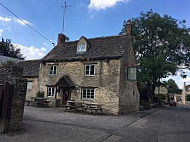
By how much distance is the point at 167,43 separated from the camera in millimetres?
34344

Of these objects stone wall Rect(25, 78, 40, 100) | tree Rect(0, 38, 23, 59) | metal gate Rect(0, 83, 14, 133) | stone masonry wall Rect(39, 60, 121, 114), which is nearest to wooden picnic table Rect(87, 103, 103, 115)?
stone masonry wall Rect(39, 60, 121, 114)

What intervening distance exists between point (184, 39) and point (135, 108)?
17945 mm

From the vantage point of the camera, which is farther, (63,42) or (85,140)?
(63,42)

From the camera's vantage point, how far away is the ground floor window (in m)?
20.0

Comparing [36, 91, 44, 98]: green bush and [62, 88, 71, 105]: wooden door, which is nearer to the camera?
[62, 88, 71, 105]: wooden door

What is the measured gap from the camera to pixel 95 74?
66.0 ft

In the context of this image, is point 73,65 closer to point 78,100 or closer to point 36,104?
point 78,100

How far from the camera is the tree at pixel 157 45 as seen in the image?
31875 mm

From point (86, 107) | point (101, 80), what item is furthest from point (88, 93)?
point (86, 107)

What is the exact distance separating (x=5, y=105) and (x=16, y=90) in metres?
0.76

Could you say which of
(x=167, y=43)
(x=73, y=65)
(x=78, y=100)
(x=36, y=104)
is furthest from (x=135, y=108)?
(x=167, y=43)

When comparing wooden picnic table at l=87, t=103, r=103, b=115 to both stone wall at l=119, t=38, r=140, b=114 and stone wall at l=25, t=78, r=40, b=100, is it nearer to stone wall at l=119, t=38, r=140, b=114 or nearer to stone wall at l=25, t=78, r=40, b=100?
stone wall at l=119, t=38, r=140, b=114

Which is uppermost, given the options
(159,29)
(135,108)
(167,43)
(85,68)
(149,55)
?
(159,29)

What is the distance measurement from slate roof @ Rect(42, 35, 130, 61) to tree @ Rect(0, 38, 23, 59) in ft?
101
